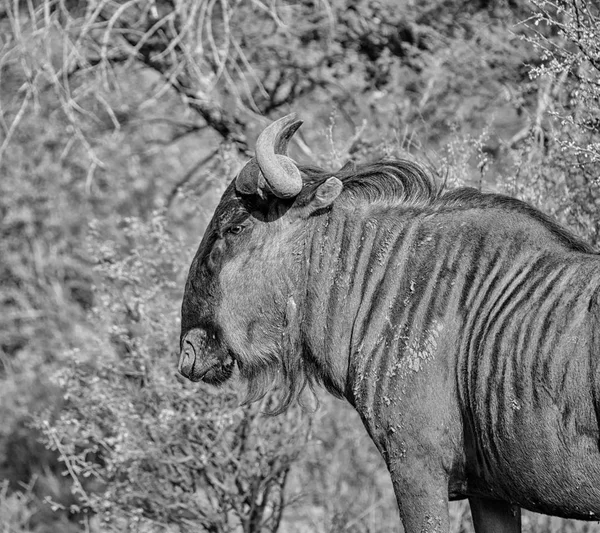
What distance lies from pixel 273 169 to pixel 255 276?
0.41 m

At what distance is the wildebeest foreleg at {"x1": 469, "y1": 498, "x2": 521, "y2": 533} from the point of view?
3.66 meters

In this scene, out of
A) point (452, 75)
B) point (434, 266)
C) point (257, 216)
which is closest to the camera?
point (434, 266)

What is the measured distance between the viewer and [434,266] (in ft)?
11.2

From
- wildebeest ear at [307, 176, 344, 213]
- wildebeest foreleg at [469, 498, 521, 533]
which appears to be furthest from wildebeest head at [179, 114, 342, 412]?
wildebeest foreleg at [469, 498, 521, 533]

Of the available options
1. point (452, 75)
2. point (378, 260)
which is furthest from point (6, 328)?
point (378, 260)

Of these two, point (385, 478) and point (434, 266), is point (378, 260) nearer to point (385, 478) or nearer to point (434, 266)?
point (434, 266)

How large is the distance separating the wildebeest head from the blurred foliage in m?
1.09

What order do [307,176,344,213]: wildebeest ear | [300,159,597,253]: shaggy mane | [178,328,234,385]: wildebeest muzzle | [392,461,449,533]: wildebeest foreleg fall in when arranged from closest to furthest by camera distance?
1. [392,461,449,533]: wildebeest foreleg
2. [300,159,597,253]: shaggy mane
3. [307,176,344,213]: wildebeest ear
4. [178,328,234,385]: wildebeest muzzle

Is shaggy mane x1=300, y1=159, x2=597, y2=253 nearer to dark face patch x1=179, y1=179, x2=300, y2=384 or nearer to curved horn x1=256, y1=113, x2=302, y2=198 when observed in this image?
curved horn x1=256, y1=113, x2=302, y2=198

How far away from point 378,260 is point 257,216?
0.48 metres

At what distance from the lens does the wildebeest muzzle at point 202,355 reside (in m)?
3.77

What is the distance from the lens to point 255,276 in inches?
144

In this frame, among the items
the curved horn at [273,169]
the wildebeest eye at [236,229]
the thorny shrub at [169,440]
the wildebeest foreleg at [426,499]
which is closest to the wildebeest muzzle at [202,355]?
the wildebeest eye at [236,229]

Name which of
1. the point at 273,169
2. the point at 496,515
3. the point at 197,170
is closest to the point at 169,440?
the point at 496,515
